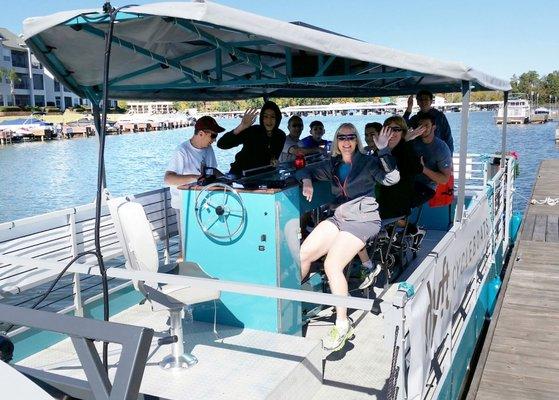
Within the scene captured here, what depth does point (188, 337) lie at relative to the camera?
14.7 ft

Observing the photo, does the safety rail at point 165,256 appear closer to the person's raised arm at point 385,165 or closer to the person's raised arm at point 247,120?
the person's raised arm at point 385,165

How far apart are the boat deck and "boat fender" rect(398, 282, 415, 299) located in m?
0.84

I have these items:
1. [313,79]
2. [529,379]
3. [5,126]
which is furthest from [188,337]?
[5,126]

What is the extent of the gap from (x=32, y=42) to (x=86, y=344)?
3.90 meters

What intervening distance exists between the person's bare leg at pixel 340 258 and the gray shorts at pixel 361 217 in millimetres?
67

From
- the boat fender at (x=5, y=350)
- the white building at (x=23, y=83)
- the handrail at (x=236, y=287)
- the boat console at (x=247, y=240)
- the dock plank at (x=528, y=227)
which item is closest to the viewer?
the boat fender at (x=5, y=350)

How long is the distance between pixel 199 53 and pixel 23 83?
93326mm

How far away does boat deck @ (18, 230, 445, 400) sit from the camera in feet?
12.1

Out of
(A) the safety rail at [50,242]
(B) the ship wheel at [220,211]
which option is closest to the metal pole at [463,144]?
(B) the ship wheel at [220,211]

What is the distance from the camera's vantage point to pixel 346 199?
4785mm

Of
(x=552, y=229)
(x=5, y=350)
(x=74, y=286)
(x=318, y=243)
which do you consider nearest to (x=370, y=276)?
(x=318, y=243)

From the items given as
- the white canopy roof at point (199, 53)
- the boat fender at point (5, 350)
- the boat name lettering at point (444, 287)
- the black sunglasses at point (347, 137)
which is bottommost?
the boat name lettering at point (444, 287)

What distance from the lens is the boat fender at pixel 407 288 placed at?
107 inches

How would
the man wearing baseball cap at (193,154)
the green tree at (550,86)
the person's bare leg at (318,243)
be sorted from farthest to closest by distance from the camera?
1. the green tree at (550,86)
2. the man wearing baseball cap at (193,154)
3. the person's bare leg at (318,243)
